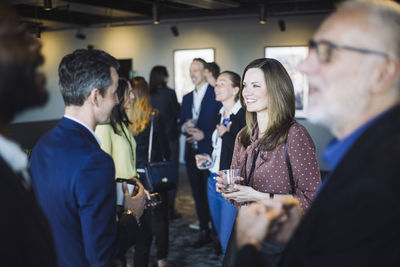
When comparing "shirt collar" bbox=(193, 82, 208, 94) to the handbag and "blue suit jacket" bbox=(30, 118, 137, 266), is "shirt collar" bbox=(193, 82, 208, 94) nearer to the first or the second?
the handbag

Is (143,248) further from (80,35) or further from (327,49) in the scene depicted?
(80,35)

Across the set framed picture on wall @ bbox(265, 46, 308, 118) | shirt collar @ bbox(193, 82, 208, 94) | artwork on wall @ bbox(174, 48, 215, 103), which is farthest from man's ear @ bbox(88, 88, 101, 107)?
artwork on wall @ bbox(174, 48, 215, 103)

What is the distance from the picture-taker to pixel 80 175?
53.7 inches

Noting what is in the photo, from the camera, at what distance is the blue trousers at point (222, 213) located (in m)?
2.50

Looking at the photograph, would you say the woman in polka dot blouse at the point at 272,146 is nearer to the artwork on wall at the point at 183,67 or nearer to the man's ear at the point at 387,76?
the man's ear at the point at 387,76

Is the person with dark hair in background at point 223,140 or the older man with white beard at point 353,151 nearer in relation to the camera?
the older man with white beard at point 353,151

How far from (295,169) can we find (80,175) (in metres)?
1.15

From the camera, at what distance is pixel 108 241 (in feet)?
4.74

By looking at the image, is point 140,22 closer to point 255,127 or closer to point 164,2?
point 164,2

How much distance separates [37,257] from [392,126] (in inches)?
31.3

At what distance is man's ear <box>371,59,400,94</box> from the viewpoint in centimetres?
90

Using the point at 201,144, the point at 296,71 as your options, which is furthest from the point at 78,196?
the point at 296,71

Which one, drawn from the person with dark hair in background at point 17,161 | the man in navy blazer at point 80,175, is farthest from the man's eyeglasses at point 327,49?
the man in navy blazer at point 80,175

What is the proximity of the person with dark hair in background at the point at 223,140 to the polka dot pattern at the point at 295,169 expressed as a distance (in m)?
0.59
